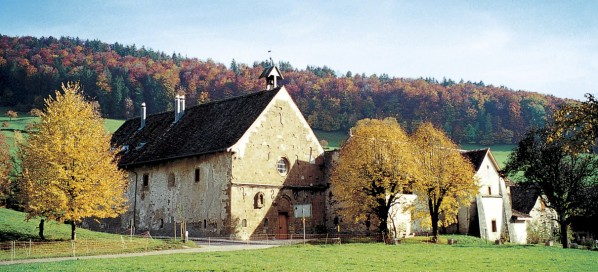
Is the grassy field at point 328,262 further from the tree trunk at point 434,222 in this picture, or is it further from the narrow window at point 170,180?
the narrow window at point 170,180

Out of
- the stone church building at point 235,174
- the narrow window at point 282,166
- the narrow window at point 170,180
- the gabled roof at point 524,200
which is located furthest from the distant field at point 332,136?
the narrow window at point 170,180

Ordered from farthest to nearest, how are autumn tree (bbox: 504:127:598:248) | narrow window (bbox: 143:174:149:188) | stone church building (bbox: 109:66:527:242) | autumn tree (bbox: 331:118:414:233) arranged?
narrow window (bbox: 143:174:149:188)
autumn tree (bbox: 504:127:598:248)
stone church building (bbox: 109:66:527:242)
autumn tree (bbox: 331:118:414:233)

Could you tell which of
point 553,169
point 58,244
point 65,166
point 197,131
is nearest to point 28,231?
point 58,244

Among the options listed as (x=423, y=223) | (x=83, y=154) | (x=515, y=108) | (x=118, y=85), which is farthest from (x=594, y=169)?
(x=118, y=85)

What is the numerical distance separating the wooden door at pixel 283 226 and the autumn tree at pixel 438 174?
9432 millimetres

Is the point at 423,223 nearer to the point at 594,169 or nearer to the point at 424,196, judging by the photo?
the point at 424,196

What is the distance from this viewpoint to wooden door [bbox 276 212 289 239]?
43125 millimetres

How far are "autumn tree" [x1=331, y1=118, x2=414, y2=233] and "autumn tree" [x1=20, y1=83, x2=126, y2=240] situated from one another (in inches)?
588

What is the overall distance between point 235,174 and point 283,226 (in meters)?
5.75

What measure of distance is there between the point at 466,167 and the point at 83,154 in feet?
85.0

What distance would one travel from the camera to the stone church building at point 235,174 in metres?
41.3

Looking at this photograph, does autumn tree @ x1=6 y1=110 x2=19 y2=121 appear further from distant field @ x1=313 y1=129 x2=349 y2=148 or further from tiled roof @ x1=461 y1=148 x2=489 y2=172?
tiled roof @ x1=461 y1=148 x2=489 y2=172

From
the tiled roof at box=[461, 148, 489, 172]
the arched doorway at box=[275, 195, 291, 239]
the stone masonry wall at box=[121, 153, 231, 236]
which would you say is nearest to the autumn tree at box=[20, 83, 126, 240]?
the stone masonry wall at box=[121, 153, 231, 236]

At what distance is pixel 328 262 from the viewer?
81.2ft
